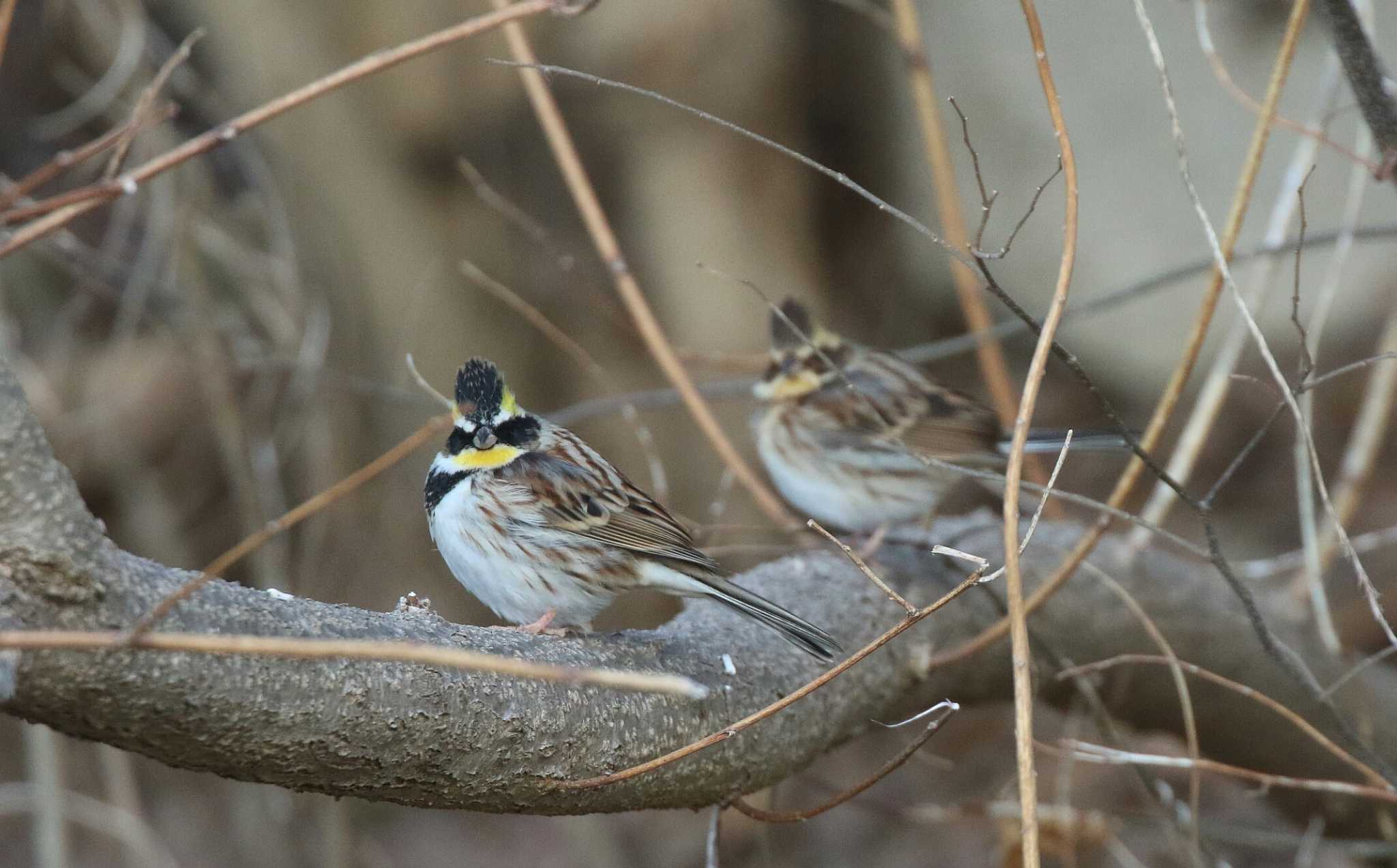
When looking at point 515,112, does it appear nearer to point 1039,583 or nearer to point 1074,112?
point 1074,112

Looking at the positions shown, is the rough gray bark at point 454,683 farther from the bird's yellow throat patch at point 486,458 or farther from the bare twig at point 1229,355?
the bird's yellow throat patch at point 486,458

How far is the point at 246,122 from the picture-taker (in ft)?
6.21

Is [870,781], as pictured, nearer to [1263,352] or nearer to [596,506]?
[1263,352]

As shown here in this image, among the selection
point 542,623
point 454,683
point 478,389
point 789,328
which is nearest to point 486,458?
point 478,389

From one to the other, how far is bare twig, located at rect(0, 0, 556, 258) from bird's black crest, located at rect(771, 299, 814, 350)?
2200mm

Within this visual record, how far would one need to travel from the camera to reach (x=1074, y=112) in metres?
6.52

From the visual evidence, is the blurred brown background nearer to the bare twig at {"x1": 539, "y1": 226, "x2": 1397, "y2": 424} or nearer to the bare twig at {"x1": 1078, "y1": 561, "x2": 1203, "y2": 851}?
the bare twig at {"x1": 539, "y1": 226, "x2": 1397, "y2": 424}

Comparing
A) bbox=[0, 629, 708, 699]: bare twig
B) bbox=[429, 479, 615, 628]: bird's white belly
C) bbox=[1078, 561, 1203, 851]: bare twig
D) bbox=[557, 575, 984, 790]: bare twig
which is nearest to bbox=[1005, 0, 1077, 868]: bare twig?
bbox=[557, 575, 984, 790]: bare twig

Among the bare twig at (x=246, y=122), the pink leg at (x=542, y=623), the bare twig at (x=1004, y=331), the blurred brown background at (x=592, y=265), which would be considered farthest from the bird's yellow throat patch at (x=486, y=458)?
the blurred brown background at (x=592, y=265)

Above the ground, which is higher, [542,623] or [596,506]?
[596,506]

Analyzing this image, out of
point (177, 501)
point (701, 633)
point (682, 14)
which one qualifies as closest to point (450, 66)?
point (682, 14)

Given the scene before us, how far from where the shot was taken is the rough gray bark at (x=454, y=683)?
60.7 inches

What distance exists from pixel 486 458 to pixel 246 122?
A: 4.85 ft

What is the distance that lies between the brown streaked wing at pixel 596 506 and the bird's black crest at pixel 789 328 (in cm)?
111
